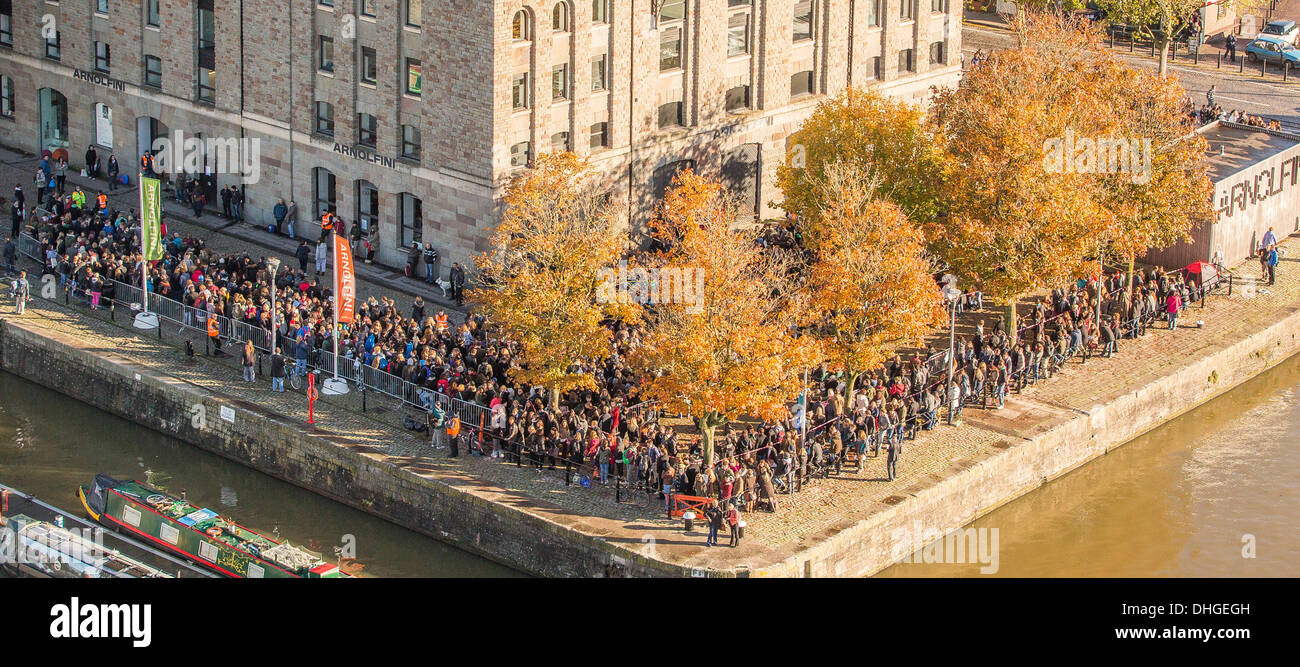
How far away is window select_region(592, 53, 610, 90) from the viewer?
81.3 metres

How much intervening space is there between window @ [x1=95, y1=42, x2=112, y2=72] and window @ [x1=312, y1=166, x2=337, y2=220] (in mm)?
12728

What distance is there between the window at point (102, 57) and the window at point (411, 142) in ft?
56.7

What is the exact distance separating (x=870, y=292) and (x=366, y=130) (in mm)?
24647

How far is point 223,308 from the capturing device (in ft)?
243

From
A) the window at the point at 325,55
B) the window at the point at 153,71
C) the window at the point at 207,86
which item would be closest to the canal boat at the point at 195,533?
the window at the point at 325,55

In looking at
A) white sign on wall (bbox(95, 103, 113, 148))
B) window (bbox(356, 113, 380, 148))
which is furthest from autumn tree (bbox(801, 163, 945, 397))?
white sign on wall (bbox(95, 103, 113, 148))

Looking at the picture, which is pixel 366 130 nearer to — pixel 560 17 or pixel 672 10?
pixel 560 17

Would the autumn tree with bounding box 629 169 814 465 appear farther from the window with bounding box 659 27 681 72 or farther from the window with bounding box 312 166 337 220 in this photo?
the window with bounding box 312 166 337 220

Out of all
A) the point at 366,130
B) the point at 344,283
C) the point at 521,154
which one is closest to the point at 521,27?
the point at 521,154

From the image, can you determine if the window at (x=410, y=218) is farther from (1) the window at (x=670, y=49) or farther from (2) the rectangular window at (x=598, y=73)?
(1) the window at (x=670, y=49)

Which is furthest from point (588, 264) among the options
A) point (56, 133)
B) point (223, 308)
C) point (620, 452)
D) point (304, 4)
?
point (56, 133)

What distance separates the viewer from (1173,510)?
228 feet

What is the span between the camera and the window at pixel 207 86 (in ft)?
287

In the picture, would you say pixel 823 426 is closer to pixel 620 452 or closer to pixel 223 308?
pixel 620 452
